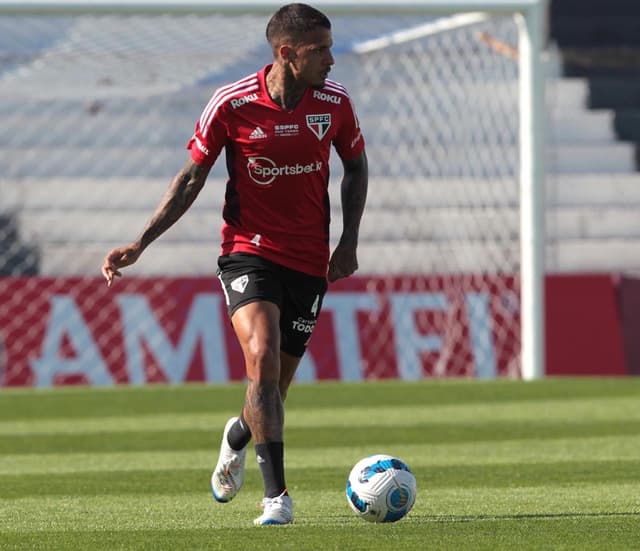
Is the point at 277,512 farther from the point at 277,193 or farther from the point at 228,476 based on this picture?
the point at 277,193

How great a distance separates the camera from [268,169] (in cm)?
662

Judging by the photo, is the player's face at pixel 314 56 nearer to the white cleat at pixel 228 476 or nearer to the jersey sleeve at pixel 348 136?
the jersey sleeve at pixel 348 136

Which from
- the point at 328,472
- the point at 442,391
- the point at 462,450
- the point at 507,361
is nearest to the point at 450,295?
the point at 507,361

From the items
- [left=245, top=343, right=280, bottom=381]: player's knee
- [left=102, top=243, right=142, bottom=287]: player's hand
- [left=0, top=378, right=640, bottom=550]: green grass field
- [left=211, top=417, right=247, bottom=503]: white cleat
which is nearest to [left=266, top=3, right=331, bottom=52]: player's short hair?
[left=102, top=243, right=142, bottom=287]: player's hand

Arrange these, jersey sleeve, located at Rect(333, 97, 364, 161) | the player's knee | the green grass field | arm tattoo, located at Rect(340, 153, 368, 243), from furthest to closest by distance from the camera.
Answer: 1. arm tattoo, located at Rect(340, 153, 368, 243)
2. jersey sleeve, located at Rect(333, 97, 364, 161)
3. the player's knee
4. the green grass field

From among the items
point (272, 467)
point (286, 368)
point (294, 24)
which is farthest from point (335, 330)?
→ point (272, 467)

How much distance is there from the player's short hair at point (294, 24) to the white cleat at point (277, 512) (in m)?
1.87

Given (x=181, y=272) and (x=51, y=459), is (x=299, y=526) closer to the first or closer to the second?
(x=51, y=459)

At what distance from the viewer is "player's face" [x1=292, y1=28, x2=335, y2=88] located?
21.0 feet

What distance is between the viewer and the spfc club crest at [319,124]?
21.7ft

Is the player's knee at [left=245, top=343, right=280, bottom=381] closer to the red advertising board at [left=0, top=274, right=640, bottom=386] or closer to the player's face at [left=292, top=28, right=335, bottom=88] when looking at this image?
the player's face at [left=292, top=28, right=335, bottom=88]

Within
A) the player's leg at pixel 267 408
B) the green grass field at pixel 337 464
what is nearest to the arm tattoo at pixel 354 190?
the player's leg at pixel 267 408

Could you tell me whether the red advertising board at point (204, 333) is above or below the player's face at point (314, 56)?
below

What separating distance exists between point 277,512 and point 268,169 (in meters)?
1.48
